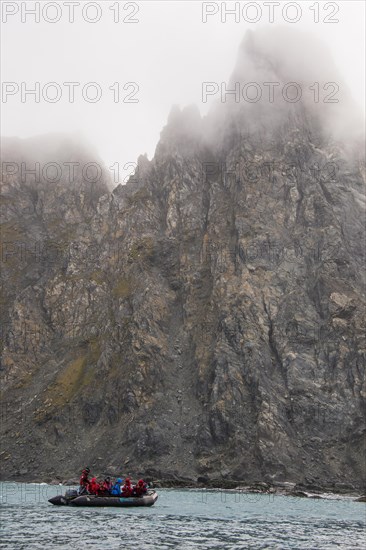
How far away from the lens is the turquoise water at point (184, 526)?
50.2 metres

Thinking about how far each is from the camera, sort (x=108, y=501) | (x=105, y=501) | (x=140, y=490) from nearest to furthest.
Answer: (x=105, y=501)
(x=108, y=501)
(x=140, y=490)

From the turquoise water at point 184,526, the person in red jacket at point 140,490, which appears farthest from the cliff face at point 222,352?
the person in red jacket at point 140,490

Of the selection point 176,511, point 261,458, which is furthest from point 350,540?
point 261,458

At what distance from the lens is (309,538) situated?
5634 centimetres

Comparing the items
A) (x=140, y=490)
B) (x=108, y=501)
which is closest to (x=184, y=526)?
(x=108, y=501)

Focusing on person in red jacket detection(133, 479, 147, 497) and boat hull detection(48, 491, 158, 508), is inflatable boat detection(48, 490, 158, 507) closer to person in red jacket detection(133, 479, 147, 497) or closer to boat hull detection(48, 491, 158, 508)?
boat hull detection(48, 491, 158, 508)

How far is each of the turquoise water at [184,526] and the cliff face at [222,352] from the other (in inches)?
2071

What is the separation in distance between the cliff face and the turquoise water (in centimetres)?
5261

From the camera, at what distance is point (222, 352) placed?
531 ft

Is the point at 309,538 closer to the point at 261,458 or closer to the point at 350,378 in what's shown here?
the point at 261,458

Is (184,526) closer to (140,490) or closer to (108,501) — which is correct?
(108,501)

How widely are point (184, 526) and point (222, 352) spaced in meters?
101

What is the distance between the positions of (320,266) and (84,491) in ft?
358

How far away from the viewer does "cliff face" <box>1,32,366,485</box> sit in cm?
14700
